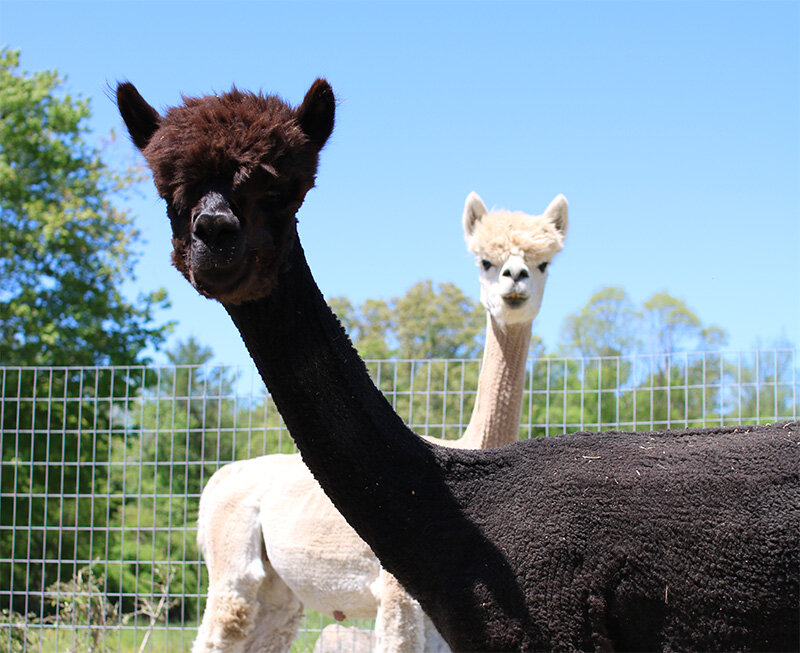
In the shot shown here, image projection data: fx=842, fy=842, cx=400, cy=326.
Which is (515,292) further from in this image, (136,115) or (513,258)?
(136,115)

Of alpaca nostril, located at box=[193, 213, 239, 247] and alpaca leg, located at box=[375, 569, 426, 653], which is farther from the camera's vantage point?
alpaca leg, located at box=[375, 569, 426, 653]

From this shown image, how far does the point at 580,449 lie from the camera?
2.29 metres

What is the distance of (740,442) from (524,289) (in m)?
2.41

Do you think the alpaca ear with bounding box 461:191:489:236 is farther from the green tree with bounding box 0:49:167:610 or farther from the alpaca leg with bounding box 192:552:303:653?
the green tree with bounding box 0:49:167:610

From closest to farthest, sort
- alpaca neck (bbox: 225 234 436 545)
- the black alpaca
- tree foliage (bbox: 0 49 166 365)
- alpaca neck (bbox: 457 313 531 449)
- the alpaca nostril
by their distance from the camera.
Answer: the alpaca nostril
the black alpaca
alpaca neck (bbox: 225 234 436 545)
alpaca neck (bbox: 457 313 531 449)
tree foliage (bbox: 0 49 166 365)

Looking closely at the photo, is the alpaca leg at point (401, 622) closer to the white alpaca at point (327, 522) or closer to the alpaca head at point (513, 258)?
the white alpaca at point (327, 522)

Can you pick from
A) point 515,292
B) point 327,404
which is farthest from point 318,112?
point 515,292

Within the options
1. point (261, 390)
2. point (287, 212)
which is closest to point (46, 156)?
point (261, 390)

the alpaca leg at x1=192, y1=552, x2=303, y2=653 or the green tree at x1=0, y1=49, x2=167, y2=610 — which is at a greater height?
the green tree at x1=0, y1=49, x2=167, y2=610

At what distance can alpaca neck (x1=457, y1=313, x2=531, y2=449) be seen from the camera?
417 centimetres

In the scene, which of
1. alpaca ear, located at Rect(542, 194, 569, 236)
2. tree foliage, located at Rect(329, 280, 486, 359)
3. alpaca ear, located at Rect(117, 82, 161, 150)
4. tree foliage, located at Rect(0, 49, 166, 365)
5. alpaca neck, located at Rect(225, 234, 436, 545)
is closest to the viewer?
alpaca neck, located at Rect(225, 234, 436, 545)

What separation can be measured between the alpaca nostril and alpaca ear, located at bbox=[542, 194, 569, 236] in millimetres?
3447

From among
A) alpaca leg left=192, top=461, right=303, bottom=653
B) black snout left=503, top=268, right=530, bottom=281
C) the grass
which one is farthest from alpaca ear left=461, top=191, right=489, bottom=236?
the grass

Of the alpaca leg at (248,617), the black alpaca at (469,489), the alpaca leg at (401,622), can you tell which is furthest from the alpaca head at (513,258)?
the black alpaca at (469,489)
